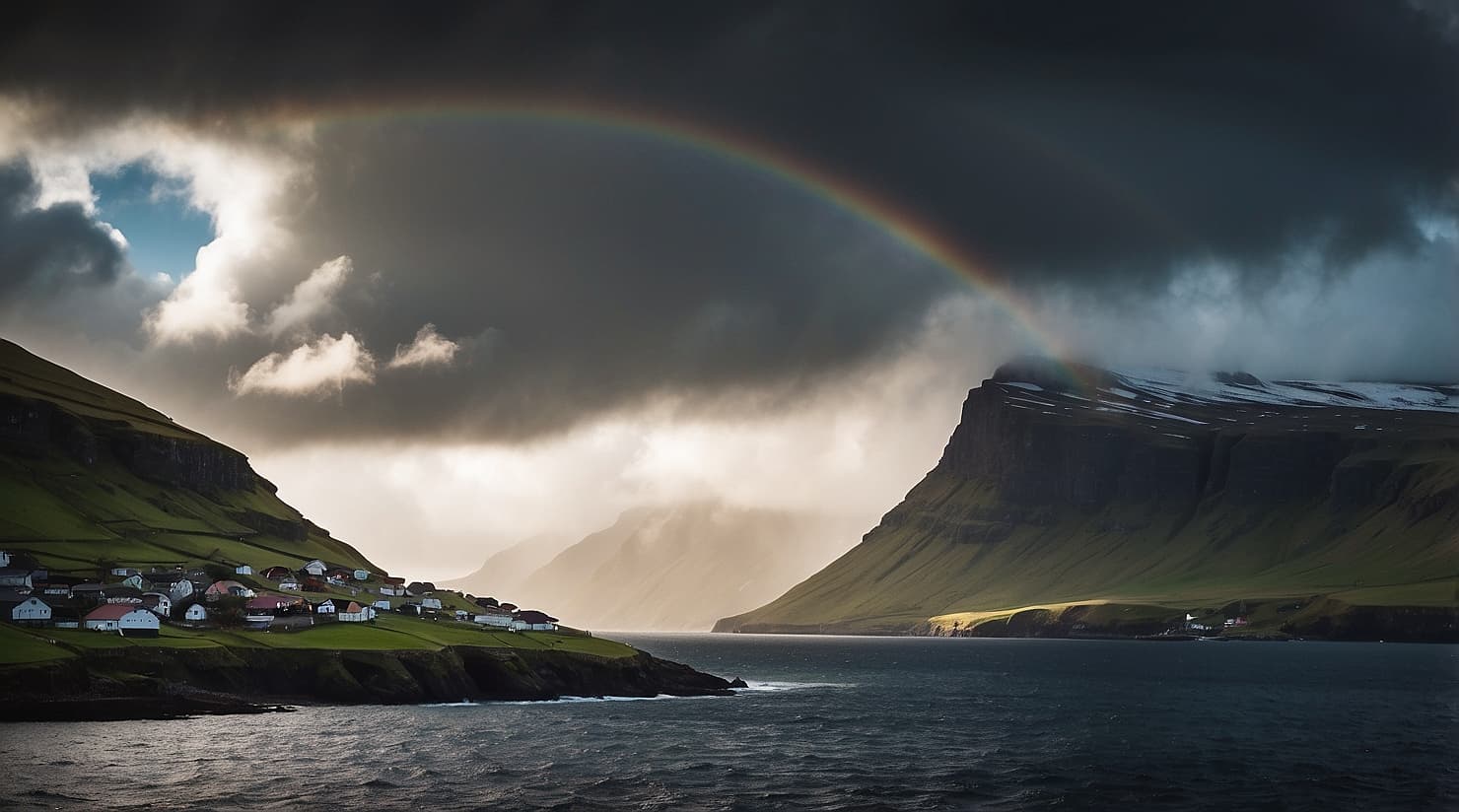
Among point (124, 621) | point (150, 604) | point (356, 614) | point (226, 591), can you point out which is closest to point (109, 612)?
point (124, 621)

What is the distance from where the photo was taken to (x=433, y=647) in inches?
6344

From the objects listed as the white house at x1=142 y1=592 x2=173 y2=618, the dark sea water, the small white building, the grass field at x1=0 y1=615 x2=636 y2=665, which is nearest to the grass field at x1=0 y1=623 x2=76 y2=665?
the grass field at x1=0 y1=615 x2=636 y2=665

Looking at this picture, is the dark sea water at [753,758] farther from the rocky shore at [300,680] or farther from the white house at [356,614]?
the white house at [356,614]

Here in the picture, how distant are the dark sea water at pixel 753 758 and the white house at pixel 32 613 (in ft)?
142

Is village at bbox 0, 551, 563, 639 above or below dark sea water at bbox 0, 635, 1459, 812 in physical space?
above

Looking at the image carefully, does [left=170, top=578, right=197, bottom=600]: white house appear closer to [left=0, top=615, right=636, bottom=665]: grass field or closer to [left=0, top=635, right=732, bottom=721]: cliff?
[left=0, top=615, right=636, bottom=665]: grass field

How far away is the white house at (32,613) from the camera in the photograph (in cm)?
15688

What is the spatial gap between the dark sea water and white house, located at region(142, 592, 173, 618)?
114ft

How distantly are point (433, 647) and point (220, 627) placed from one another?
25466mm

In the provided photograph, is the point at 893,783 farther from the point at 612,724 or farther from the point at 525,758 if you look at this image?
the point at 612,724

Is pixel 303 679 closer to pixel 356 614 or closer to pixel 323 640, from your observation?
pixel 323 640

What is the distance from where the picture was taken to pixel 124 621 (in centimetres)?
14862

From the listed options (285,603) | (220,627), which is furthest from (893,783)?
(285,603)

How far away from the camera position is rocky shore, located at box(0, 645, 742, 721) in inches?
4904
